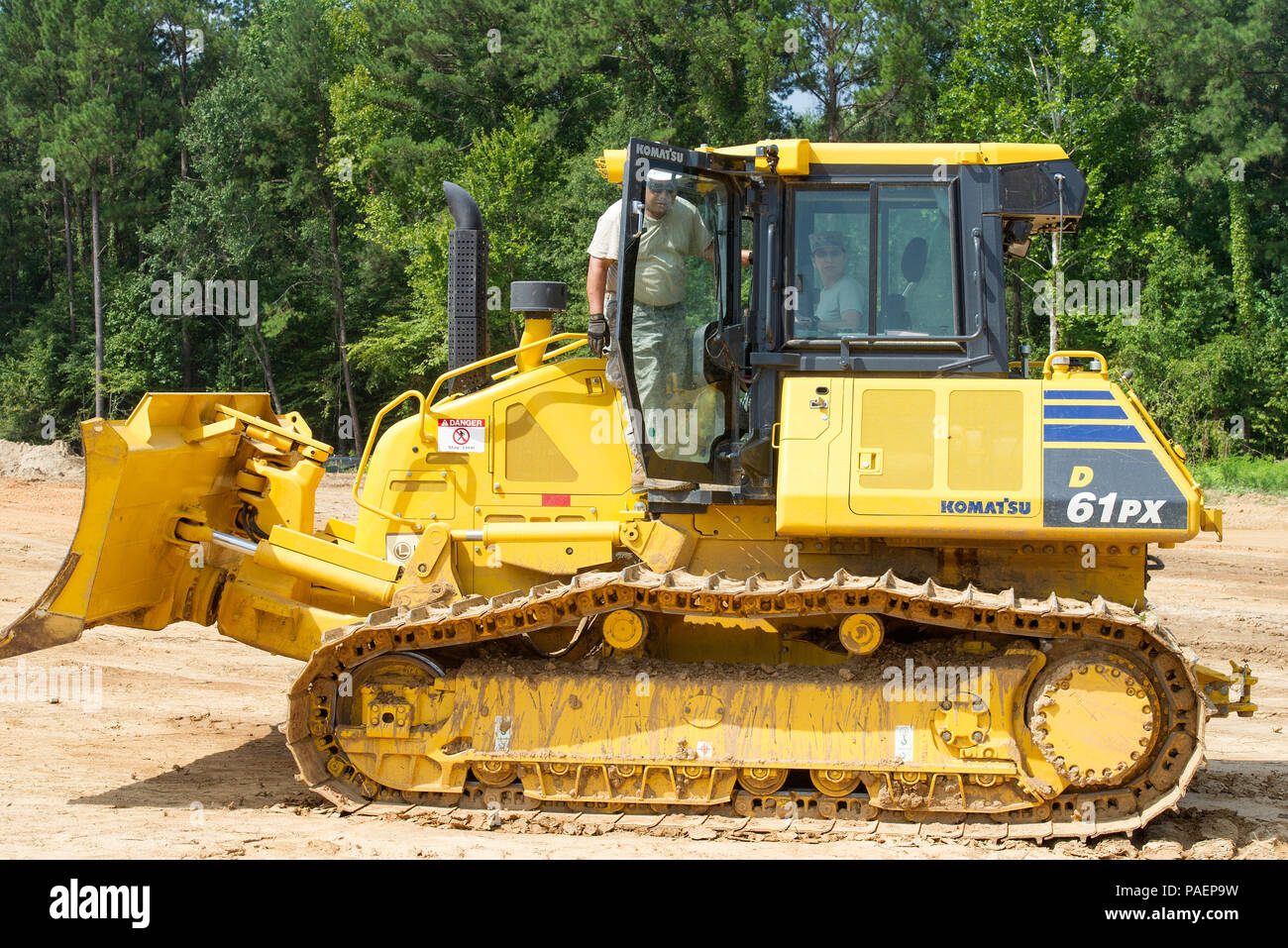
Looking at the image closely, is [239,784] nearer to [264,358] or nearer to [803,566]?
[803,566]

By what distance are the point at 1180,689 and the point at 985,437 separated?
5.28 feet

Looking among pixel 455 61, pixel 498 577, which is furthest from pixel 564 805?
pixel 455 61

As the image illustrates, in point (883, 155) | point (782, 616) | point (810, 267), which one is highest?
point (883, 155)

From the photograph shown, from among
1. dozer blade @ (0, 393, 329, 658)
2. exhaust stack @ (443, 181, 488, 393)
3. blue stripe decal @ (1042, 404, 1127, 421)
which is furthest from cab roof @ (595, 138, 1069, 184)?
dozer blade @ (0, 393, 329, 658)

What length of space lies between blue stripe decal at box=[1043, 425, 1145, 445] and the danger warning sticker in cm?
317

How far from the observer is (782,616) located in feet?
20.5

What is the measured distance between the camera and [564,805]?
258 inches

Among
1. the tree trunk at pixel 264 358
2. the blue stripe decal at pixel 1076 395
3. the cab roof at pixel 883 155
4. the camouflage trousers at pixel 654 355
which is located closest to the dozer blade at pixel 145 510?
the camouflage trousers at pixel 654 355

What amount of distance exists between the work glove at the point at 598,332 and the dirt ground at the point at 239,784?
264 centimetres

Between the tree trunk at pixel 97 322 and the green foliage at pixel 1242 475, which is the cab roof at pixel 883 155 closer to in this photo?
the green foliage at pixel 1242 475

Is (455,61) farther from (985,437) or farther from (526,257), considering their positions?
(985,437)

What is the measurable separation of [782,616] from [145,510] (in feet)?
12.2

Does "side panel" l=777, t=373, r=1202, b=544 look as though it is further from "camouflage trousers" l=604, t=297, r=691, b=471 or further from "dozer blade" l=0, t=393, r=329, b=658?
"dozer blade" l=0, t=393, r=329, b=658

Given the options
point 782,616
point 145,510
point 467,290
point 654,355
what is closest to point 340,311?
point 467,290
